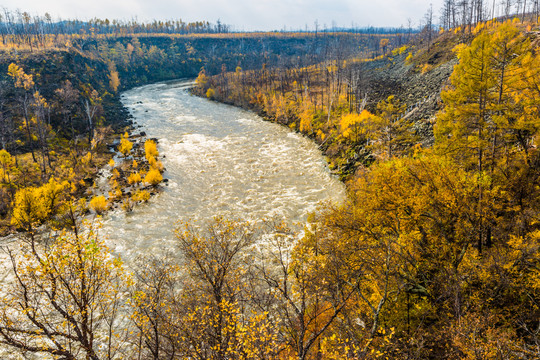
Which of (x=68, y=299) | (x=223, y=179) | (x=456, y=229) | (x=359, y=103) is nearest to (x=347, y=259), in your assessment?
(x=456, y=229)

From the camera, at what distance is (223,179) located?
149 feet

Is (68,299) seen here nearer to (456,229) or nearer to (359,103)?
(456,229)

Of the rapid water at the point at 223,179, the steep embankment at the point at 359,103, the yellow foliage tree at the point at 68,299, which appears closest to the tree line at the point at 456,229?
the yellow foliage tree at the point at 68,299

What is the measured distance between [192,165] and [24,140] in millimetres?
30717

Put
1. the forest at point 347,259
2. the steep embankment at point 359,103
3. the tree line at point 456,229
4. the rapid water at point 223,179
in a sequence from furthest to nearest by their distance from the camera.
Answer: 1. the steep embankment at point 359,103
2. the rapid water at point 223,179
3. the tree line at point 456,229
4. the forest at point 347,259

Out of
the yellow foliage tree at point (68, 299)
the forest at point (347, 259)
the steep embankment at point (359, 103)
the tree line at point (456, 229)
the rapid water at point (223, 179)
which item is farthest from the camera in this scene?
the steep embankment at point (359, 103)

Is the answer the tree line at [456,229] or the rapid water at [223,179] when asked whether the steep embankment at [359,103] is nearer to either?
the rapid water at [223,179]

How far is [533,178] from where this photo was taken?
2009cm

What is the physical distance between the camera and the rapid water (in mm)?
33781

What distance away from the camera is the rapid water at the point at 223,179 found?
33781 mm

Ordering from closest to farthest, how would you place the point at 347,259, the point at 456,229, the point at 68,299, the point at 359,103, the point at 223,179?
the point at 68,299 → the point at 456,229 → the point at 347,259 → the point at 223,179 → the point at 359,103

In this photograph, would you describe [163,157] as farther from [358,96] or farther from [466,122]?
[358,96]

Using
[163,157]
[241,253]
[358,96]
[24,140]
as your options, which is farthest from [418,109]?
[24,140]

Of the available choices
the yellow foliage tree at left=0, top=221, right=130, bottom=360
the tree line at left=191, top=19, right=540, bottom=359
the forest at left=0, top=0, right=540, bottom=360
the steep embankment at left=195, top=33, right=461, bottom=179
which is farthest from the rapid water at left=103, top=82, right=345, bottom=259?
the tree line at left=191, top=19, right=540, bottom=359
